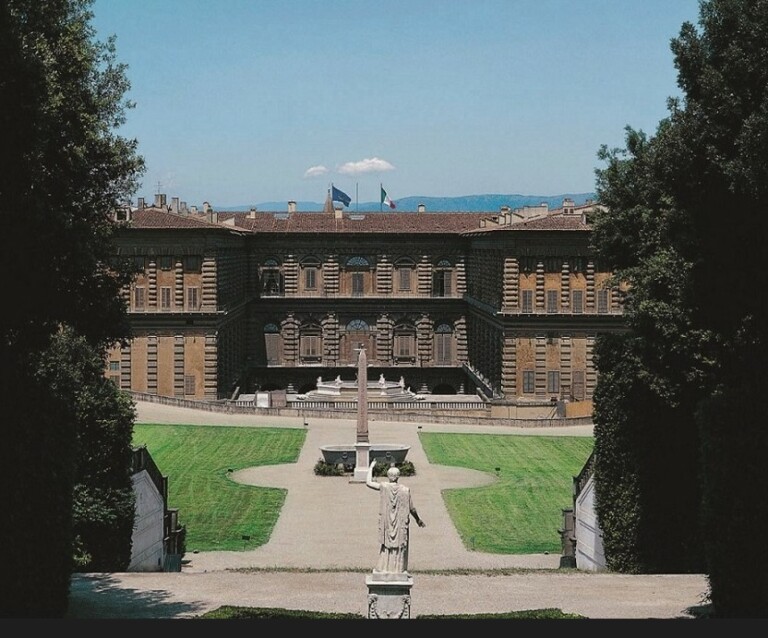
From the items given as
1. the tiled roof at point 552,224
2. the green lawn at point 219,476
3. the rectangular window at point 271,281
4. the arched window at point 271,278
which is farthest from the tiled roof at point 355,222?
the green lawn at point 219,476

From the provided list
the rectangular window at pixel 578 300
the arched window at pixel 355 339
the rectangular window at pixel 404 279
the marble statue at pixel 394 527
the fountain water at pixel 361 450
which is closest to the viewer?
the marble statue at pixel 394 527

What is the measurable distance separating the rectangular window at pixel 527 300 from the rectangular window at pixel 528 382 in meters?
3.17

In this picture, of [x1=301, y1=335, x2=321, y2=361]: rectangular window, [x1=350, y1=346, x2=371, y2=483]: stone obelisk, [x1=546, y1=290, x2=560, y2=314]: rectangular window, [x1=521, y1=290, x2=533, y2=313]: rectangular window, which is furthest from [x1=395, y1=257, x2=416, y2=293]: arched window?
[x1=350, y1=346, x2=371, y2=483]: stone obelisk

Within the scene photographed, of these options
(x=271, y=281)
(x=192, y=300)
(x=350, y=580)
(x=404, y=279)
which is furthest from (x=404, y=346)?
(x=350, y=580)

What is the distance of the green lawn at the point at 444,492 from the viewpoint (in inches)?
1390

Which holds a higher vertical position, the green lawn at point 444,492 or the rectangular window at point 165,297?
the rectangular window at point 165,297

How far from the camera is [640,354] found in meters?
28.5

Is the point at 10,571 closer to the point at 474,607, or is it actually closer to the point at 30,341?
the point at 30,341

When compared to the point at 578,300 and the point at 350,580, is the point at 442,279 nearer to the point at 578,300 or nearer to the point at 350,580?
the point at 578,300

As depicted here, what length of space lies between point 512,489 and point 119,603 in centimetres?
2202

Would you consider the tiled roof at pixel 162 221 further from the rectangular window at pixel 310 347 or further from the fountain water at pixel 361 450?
the fountain water at pixel 361 450

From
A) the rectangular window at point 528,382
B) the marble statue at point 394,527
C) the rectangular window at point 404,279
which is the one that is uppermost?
the rectangular window at point 404,279

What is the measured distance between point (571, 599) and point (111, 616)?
782 cm

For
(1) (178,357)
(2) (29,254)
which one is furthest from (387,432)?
(2) (29,254)
